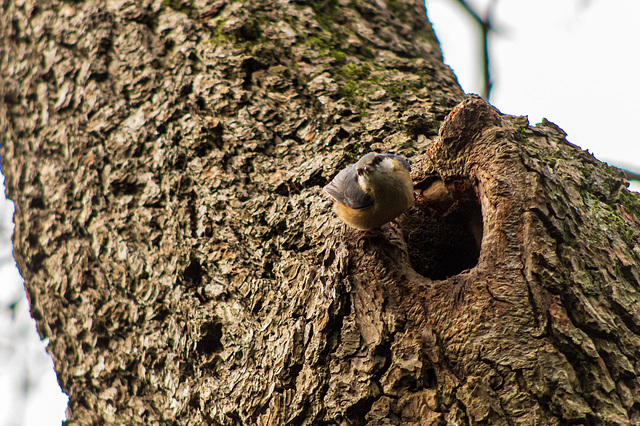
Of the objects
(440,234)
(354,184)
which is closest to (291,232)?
(354,184)

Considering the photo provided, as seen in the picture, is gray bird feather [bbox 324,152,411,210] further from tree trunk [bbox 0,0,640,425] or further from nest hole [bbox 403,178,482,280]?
nest hole [bbox 403,178,482,280]

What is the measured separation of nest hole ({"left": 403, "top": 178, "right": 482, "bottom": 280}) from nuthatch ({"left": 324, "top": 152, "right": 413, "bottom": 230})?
0.13 m

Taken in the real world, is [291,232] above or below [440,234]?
above

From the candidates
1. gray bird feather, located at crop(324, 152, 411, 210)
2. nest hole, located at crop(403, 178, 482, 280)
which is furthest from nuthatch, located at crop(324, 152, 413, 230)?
nest hole, located at crop(403, 178, 482, 280)

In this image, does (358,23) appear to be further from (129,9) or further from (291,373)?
(291,373)

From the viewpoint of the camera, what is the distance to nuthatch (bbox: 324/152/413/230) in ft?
5.54

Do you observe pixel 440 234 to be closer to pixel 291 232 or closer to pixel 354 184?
pixel 354 184

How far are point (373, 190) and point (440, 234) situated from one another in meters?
0.39

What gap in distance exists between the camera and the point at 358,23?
2.47m

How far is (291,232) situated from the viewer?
5.65ft

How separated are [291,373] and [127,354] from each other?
71 cm

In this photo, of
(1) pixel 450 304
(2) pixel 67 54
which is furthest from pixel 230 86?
(1) pixel 450 304

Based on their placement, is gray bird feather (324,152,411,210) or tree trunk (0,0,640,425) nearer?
tree trunk (0,0,640,425)

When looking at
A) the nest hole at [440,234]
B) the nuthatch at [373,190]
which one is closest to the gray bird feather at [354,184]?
the nuthatch at [373,190]
